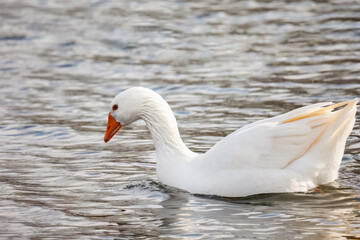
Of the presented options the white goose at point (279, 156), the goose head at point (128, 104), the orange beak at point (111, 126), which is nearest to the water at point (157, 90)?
the white goose at point (279, 156)

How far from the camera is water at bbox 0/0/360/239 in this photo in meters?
8.30

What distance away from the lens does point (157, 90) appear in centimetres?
1435

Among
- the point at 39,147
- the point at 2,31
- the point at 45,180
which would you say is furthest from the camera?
the point at 2,31

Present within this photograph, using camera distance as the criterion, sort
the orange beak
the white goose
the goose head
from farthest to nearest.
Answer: the orange beak
the goose head
the white goose

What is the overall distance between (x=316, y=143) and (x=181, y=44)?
8993mm

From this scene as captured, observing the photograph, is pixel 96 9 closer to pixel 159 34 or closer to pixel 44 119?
pixel 159 34

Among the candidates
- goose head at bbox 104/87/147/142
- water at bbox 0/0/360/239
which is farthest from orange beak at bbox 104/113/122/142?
water at bbox 0/0/360/239

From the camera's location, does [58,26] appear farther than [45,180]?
Yes

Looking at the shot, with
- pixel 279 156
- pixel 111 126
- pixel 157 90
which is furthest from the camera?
pixel 157 90

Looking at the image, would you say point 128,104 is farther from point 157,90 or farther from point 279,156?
point 157,90

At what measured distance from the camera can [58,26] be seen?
19.6m

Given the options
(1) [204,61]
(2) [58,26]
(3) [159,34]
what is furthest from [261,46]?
(2) [58,26]

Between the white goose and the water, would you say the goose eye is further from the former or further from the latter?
the white goose

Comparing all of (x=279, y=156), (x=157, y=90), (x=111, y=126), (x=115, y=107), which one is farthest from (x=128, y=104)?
(x=157, y=90)
